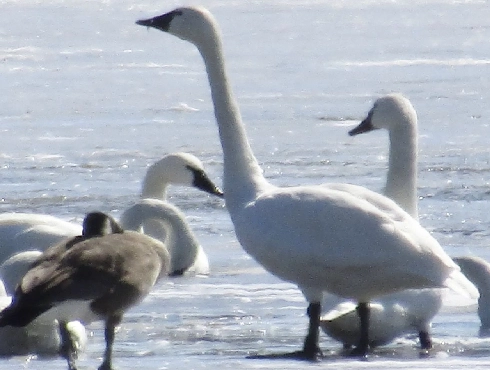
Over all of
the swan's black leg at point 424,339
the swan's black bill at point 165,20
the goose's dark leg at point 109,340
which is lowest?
the swan's black leg at point 424,339

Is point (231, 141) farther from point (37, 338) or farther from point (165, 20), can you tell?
point (37, 338)

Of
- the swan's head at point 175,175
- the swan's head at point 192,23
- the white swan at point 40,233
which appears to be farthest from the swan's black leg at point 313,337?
the swan's head at point 175,175

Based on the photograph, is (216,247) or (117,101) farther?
(117,101)

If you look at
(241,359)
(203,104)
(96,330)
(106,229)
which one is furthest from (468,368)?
(203,104)

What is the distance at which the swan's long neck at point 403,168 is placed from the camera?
25.3ft

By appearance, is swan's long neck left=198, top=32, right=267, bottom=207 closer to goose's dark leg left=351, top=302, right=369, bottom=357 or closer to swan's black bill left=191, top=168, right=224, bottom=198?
goose's dark leg left=351, top=302, right=369, bottom=357

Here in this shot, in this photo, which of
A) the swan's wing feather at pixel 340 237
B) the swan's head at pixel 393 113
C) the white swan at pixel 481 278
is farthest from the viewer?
the swan's head at pixel 393 113

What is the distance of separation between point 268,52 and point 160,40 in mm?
3889

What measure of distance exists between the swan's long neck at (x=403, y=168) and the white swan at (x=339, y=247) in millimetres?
956

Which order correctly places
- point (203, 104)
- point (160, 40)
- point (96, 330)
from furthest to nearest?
point (160, 40)
point (203, 104)
point (96, 330)

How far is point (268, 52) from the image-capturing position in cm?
2111

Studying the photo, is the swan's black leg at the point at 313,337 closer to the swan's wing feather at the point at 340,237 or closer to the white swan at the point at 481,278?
the swan's wing feather at the point at 340,237

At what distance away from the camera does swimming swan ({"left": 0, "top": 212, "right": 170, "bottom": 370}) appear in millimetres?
5395

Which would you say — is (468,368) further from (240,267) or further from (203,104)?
(203,104)
